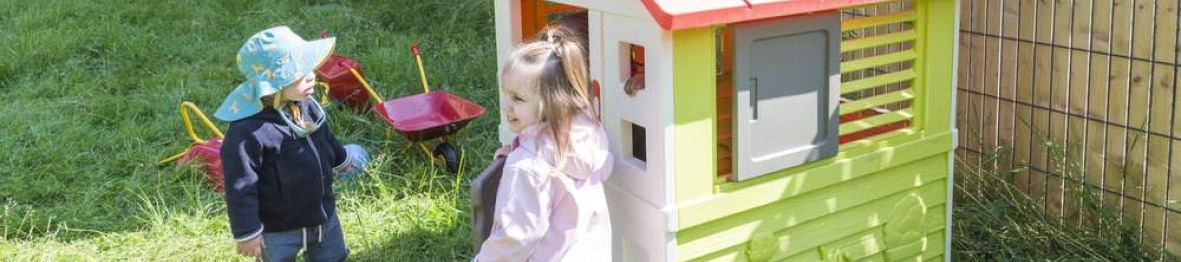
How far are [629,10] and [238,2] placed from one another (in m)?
5.85

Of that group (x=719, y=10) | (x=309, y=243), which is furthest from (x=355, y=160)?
(x=719, y=10)

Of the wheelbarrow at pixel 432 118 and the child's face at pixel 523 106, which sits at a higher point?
the child's face at pixel 523 106

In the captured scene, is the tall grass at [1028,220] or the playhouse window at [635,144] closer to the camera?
the playhouse window at [635,144]

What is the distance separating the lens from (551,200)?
9.36 feet

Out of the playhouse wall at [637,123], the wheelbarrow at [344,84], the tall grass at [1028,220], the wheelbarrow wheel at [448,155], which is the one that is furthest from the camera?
the wheelbarrow at [344,84]

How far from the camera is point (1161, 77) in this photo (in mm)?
3445

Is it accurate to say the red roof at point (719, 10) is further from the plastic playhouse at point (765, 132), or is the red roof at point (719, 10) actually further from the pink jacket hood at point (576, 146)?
the pink jacket hood at point (576, 146)

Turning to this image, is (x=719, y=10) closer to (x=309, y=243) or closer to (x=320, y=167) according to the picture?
(x=320, y=167)

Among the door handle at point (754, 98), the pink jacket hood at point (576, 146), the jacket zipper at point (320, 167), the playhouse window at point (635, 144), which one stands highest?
the door handle at point (754, 98)

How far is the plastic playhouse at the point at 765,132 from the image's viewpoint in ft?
9.21

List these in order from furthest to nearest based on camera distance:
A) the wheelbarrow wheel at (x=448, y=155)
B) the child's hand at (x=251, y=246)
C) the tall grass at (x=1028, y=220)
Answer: the wheelbarrow wheel at (x=448, y=155) < the tall grass at (x=1028, y=220) < the child's hand at (x=251, y=246)

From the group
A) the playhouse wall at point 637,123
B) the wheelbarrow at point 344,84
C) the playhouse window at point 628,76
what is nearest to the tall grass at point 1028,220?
the playhouse wall at point 637,123

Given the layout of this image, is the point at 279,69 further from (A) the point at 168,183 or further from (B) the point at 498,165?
(A) the point at 168,183

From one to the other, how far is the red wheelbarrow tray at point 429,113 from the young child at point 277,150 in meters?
1.42
